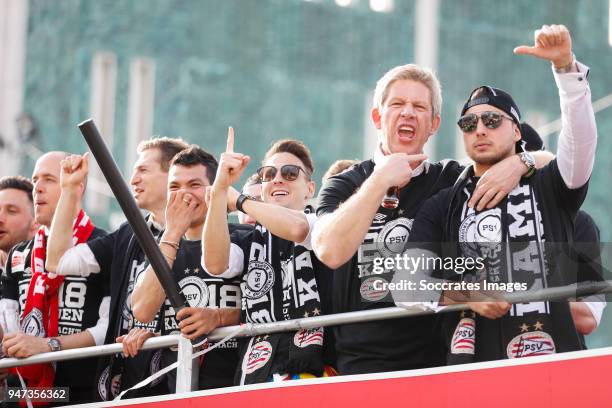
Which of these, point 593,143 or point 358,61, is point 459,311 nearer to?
point 593,143

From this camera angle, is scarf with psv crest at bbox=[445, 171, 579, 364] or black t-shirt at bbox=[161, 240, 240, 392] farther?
black t-shirt at bbox=[161, 240, 240, 392]

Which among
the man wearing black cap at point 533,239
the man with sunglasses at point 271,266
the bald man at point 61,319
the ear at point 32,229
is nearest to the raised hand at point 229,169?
the man with sunglasses at point 271,266

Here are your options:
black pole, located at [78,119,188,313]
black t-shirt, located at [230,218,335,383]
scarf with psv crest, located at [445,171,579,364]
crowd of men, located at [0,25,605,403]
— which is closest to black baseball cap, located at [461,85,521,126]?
crowd of men, located at [0,25,605,403]

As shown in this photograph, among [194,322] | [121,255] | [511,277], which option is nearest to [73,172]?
[121,255]

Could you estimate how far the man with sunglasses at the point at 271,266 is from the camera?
5.39m

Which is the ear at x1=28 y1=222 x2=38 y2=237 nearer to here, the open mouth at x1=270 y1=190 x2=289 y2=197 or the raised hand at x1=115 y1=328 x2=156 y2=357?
the raised hand at x1=115 y1=328 x2=156 y2=357

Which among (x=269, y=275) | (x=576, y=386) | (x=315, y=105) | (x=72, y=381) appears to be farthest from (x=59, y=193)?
(x=315, y=105)

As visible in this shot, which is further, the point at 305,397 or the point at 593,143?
the point at 305,397

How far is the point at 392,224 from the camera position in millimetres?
5254

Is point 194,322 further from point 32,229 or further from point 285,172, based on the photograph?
point 32,229

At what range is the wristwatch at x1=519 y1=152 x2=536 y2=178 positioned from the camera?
490cm

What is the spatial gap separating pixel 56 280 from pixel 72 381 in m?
0.51

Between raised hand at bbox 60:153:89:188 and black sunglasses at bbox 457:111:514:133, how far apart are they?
214 centimetres

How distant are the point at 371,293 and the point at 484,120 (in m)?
0.83
